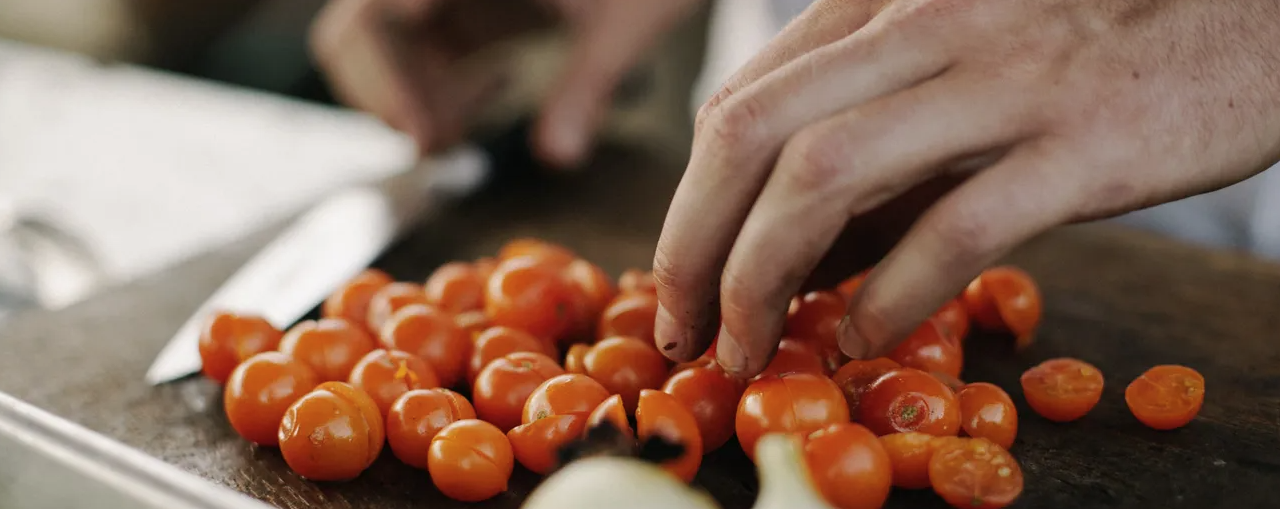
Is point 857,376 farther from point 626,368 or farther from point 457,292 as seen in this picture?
point 457,292

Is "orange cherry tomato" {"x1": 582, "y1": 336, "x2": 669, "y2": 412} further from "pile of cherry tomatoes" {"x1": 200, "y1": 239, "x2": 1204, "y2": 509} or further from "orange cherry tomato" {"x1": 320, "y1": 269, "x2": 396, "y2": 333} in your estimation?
"orange cherry tomato" {"x1": 320, "y1": 269, "x2": 396, "y2": 333}

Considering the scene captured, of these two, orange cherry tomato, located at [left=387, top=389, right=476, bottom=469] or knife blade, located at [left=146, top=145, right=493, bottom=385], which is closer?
orange cherry tomato, located at [left=387, top=389, right=476, bottom=469]

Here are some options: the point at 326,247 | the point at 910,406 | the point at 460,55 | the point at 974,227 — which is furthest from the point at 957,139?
the point at 460,55

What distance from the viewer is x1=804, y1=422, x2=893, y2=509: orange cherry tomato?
0.65m

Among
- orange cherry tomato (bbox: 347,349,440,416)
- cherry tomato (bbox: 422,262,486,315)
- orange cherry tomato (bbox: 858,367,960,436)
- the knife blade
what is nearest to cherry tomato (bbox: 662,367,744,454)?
orange cherry tomato (bbox: 858,367,960,436)

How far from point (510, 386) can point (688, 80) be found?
171 cm

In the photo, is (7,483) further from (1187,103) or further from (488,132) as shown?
(488,132)

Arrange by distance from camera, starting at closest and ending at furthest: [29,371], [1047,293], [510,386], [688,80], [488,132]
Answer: [510,386] < [29,371] < [1047,293] < [488,132] < [688,80]

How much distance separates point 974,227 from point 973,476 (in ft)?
0.58

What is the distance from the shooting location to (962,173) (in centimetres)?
70

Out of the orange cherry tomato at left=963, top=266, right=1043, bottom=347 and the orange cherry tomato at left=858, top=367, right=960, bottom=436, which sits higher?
the orange cherry tomato at left=858, top=367, right=960, bottom=436

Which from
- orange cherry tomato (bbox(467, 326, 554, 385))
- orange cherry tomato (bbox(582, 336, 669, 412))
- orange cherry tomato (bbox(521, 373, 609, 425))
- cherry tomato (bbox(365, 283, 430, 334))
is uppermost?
orange cherry tomato (bbox(521, 373, 609, 425))

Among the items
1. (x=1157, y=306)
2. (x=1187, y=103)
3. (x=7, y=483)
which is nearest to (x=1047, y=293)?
(x=1157, y=306)

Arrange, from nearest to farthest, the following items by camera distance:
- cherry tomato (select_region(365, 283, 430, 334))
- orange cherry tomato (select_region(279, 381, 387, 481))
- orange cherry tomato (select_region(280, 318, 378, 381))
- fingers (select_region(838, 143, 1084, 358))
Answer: fingers (select_region(838, 143, 1084, 358)) < orange cherry tomato (select_region(279, 381, 387, 481)) < orange cherry tomato (select_region(280, 318, 378, 381)) < cherry tomato (select_region(365, 283, 430, 334))
